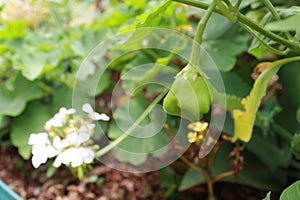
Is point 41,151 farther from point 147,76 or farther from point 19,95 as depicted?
point 19,95

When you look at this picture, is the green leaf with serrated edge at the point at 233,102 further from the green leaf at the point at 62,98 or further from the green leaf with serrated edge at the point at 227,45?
the green leaf at the point at 62,98

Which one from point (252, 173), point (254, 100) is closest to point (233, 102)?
point (254, 100)

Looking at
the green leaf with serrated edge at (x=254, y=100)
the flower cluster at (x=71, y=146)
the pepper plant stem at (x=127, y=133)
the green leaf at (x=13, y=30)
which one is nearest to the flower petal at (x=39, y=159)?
the flower cluster at (x=71, y=146)

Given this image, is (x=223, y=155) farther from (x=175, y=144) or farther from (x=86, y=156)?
(x=86, y=156)

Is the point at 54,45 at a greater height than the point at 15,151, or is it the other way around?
the point at 54,45

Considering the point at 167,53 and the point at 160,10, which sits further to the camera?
the point at 167,53

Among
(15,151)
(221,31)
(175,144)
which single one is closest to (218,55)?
(221,31)
